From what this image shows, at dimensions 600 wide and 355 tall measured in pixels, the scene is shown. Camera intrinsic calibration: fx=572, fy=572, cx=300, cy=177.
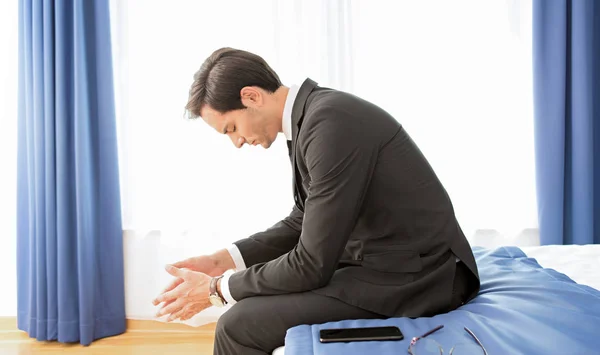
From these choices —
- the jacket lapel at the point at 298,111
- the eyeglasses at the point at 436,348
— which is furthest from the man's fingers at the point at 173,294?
the eyeglasses at the point at 436,348

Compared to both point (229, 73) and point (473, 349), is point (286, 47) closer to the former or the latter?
point (229, 73)

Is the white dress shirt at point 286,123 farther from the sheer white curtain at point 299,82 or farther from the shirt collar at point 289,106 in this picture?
the sheer white curtain at point 299,82

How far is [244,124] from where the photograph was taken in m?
1.52

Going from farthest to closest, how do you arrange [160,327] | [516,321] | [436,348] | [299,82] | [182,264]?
[160,327] → [299,82] → [182,264] → [516,321] → [436,348]

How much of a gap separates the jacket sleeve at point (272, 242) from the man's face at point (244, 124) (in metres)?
0.31

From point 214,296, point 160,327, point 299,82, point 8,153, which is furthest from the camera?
point 8,153

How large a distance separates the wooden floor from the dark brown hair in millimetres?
1567

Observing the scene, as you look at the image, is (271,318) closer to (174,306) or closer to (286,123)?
(174,306)

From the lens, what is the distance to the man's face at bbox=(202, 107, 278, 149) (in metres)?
1.50

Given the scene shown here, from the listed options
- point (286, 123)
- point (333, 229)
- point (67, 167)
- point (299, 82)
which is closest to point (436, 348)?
point (333, 229)

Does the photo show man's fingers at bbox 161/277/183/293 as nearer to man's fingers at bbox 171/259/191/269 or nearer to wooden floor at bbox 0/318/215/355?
man's fingers at bbox 171/259/191/269

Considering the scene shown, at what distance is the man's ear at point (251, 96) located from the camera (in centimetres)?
146

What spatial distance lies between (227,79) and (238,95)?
50 millimetres

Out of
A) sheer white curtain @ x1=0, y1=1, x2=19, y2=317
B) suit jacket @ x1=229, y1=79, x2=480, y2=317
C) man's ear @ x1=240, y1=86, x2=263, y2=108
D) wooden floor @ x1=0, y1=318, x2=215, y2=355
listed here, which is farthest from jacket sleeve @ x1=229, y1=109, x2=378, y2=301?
sheer white curtain @ x1=0, y1=1, x2=19, y2=317
